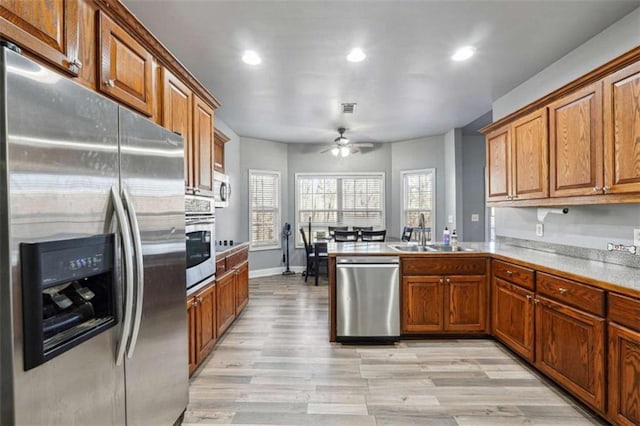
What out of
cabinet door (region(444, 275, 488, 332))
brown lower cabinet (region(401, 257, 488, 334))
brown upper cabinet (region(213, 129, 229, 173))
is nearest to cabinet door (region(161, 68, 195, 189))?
brown upper cabinet (region(213, 129, 229, 173))

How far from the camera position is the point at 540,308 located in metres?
2.45

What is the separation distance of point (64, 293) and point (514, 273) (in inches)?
120

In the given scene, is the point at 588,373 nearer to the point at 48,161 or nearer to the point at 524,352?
the point at 524,352

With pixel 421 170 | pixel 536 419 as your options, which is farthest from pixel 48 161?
pixel 421 170

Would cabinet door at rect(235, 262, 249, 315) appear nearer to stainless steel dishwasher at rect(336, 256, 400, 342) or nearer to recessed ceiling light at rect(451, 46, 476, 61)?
stainless steel dishwasher at rect(336, 256, 400, 342)

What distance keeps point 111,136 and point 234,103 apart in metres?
3.26

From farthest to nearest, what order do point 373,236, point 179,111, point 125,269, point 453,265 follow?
point 373,236
point 453,265
point 179,111
point 125,269

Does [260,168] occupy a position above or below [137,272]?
above

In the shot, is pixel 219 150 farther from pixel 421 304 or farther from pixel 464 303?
pixel 464 303

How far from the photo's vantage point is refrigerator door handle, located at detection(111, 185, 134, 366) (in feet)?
4.14

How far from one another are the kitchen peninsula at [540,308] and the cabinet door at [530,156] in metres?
0.60

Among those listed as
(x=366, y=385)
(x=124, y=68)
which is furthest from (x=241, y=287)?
(x=124, y=68)

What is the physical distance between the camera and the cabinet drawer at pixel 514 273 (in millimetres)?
2578

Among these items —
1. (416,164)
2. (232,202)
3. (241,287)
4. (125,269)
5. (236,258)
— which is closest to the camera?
(125,269)
